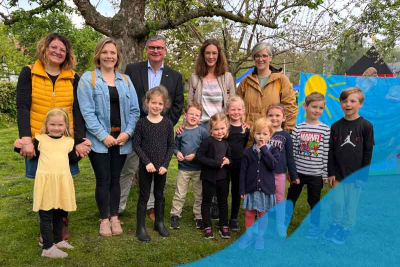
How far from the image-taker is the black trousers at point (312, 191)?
3.76 meters

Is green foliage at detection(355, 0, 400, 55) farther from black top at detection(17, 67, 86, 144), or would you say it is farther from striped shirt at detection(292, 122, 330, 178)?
black top at detection(17, 67, 86, 144)

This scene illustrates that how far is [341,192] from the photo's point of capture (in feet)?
12.2

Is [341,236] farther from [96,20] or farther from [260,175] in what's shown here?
→ [96,20]

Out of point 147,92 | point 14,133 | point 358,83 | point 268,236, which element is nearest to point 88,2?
point 147,92

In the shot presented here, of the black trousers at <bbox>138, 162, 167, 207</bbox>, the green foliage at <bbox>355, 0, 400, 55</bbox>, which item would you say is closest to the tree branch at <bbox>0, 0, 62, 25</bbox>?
the black trousers at <bbox>138, 162, 167, 207</bbox>

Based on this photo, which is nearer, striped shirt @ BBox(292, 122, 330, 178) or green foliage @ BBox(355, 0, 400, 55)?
striped shirt @ BBox(292, 122, 330, 178)

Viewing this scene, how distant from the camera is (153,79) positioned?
13.0 ft

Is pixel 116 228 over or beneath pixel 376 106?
beneath

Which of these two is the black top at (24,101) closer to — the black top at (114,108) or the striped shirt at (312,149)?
the black top at (114,108)

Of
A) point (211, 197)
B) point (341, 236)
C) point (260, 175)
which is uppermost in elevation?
point (260, 175)

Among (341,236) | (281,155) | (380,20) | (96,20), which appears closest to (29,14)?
(96,20)

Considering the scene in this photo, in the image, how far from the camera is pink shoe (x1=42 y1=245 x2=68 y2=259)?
3.23m

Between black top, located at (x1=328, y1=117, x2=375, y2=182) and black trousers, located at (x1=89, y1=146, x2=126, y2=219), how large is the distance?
2286 millimetres

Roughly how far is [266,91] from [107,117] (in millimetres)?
1767
